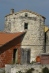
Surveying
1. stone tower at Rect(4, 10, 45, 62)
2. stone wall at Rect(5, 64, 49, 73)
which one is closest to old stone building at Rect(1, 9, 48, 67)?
stone tower at Rect(4, 10, 45, 62)

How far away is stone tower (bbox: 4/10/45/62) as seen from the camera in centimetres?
4272

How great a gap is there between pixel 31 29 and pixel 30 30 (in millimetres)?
209

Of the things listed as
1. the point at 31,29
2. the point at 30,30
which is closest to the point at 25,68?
the point at 30,30

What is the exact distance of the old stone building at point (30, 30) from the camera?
42.7m

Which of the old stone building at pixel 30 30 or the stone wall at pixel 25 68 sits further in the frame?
the old stone building at pixel 30 30

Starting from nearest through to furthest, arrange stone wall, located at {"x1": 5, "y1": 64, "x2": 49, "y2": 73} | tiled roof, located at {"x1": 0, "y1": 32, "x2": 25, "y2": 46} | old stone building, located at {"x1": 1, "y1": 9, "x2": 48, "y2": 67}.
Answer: stone wall, located at {"x1": 5, "y1": 64, "x2": 49, "y2": 73} < tiled roof, located at {"x1": 0, "y1": 32, "x2": 25, "y2": 46} < old stone building, located at {"x1": 1, "y1": 9, "x2": 48, "y2": 67}

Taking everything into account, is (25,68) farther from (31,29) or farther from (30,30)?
(31,29)

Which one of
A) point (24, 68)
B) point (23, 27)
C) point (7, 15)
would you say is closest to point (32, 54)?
point (23, 27)

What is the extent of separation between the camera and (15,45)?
41469 mm

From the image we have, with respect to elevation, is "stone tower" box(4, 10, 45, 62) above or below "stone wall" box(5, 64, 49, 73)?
above

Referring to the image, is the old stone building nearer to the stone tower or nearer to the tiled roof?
the stone tower

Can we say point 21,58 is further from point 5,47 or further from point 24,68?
point 24,68

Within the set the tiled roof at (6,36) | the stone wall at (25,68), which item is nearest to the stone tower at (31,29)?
the tiled roof at (6,36)

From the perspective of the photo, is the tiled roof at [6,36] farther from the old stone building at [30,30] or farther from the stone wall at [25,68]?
the stone wall at [25,68]
